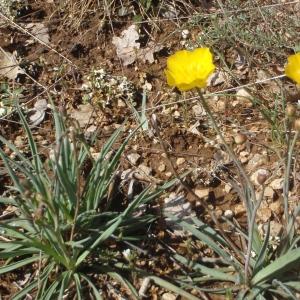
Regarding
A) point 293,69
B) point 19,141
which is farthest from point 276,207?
point 19,141

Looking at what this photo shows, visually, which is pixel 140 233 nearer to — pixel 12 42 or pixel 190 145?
pixel 190 145

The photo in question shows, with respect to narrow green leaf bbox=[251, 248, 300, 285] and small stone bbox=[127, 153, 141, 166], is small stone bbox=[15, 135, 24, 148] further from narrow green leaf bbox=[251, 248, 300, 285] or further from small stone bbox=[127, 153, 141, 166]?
narrow green leaf bbox=[251, 248, 300, 285]

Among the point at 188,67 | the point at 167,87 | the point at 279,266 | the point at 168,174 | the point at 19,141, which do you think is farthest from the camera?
the point at 167,87

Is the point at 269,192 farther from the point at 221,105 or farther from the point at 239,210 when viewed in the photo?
the point at 221,105

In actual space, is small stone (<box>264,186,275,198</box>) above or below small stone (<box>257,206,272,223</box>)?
above

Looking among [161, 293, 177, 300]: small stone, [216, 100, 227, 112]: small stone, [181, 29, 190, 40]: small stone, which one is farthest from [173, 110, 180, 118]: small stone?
[161, 293, 177, 300]: small stone

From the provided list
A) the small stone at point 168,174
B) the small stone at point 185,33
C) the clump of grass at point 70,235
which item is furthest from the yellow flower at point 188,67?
the small stone at point 185,33
